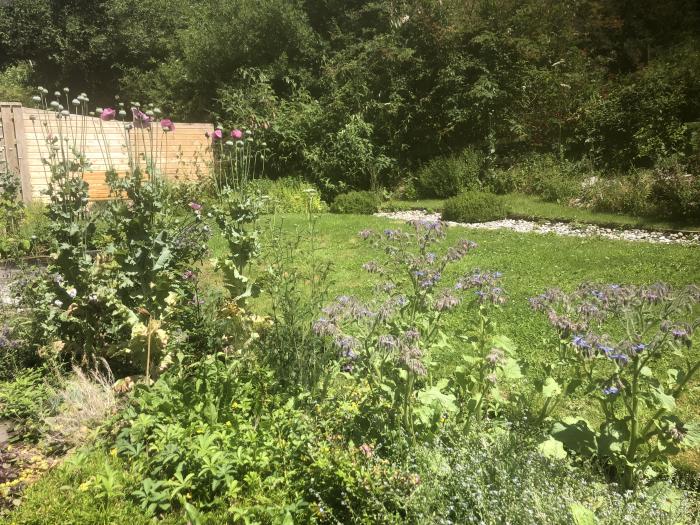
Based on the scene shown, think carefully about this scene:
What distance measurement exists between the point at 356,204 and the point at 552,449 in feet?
28.3

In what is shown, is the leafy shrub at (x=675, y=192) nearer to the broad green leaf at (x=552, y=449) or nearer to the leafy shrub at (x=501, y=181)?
the leafy shrub at (x=501, y=181)

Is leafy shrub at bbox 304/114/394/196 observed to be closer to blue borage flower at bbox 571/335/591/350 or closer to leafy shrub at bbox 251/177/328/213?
leafy shrub at bbox 251/177/328/213

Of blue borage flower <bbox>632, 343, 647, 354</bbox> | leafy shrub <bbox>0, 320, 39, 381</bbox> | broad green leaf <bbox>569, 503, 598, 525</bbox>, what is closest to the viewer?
broad green leaf <bbox>569, 503, 598, 525</bbox>

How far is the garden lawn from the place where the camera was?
453 cm

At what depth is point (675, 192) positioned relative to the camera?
8406 millimetres

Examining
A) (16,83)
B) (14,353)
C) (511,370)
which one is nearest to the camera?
(511,370)

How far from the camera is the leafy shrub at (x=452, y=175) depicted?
11.6 meters

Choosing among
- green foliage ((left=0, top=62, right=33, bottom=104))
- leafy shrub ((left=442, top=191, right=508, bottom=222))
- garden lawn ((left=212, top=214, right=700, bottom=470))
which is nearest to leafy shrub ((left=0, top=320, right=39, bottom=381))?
garden lawn ((left=212, top=214, right=700, bottom=470))

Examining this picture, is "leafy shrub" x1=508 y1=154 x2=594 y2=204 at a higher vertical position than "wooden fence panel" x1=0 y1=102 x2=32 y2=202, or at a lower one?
lower

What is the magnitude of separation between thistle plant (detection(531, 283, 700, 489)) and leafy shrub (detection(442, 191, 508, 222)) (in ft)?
22.0

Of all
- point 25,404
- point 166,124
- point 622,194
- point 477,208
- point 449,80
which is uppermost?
point 449,80

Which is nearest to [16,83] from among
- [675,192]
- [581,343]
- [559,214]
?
[559,214]

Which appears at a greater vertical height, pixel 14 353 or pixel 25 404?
pixel 14 353

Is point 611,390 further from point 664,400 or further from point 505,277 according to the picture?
point 505,277
